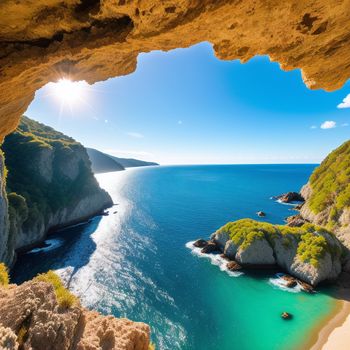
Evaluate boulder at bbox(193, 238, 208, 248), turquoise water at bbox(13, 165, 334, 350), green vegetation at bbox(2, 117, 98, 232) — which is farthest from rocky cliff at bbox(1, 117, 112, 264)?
boulder at bbox(193, 238, 208, 248)

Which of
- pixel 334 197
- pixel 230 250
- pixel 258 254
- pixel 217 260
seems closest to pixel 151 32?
pixel 258 254

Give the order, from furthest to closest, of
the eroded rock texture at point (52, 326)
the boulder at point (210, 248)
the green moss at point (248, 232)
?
the boulder at point (210, 248), the green moss at point (248, 232), the eroded rock texture at point (52, 326)

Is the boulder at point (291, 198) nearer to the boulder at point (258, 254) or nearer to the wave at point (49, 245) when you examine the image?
the boulder at point (258, 254)

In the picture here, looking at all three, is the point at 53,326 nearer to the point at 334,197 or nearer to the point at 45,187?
the point at 334,197

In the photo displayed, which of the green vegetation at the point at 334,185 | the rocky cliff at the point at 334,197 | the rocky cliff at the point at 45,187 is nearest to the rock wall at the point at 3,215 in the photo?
the rocky cliff at the point at 45,187

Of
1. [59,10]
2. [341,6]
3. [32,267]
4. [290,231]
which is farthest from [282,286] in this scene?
[32,267]

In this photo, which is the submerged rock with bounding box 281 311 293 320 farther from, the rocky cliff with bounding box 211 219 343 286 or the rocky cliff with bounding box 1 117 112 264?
the rocky cliff with bounding box 1 117 112 264

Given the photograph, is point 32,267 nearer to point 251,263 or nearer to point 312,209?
point 251,263
